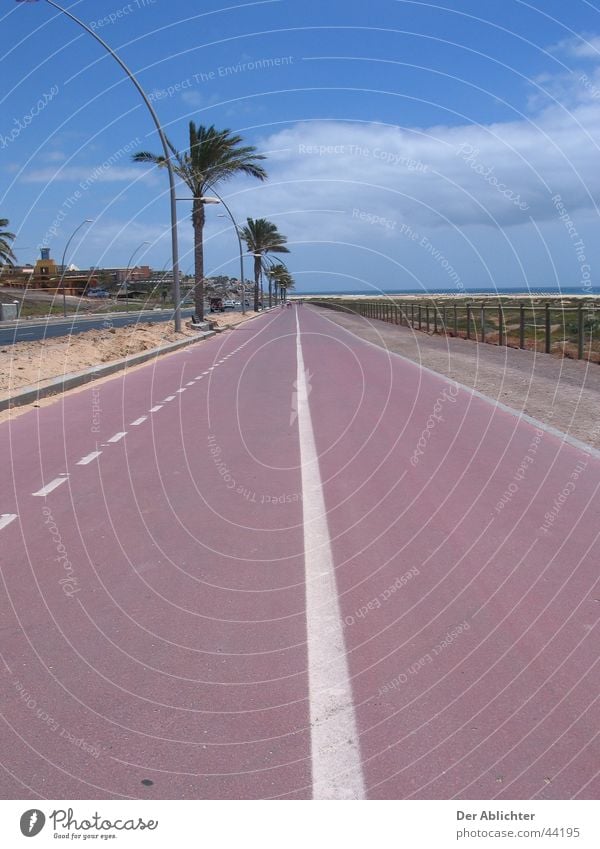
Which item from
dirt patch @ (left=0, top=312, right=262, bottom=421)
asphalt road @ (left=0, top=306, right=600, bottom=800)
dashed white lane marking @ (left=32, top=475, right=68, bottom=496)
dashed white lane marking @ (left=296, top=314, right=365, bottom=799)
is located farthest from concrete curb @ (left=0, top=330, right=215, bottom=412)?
Answer: dashed white lane marking @ (left=296, top=314, right=365, bottom=799)

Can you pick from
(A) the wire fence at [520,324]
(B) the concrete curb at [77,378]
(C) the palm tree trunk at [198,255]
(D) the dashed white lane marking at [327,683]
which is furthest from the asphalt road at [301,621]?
(C) the palm tree trunk at [198,255]

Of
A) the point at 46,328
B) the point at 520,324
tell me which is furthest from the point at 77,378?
the point at 46,328

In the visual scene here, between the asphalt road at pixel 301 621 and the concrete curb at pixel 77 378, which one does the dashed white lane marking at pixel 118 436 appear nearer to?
the asphalt road at pixel 301 621

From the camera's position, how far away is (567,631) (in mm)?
4816

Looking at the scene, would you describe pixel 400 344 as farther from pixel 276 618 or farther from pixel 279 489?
pixel 276 618

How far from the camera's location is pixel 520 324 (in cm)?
2814

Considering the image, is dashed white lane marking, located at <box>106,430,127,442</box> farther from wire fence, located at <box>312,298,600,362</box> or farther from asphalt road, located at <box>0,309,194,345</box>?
asphalt road, located at <box>0,309,194,345</box>

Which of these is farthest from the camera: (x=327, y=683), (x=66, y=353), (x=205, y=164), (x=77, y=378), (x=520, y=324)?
(x=205, y=164)

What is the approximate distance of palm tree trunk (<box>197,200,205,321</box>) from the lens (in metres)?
44.2

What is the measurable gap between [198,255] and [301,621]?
41337mm

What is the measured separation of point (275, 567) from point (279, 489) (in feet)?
7.82

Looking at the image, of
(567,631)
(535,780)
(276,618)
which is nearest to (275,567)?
(276,618)

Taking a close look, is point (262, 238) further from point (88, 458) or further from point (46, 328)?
point (88, 458)

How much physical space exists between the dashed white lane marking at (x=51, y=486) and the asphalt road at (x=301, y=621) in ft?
0.09
